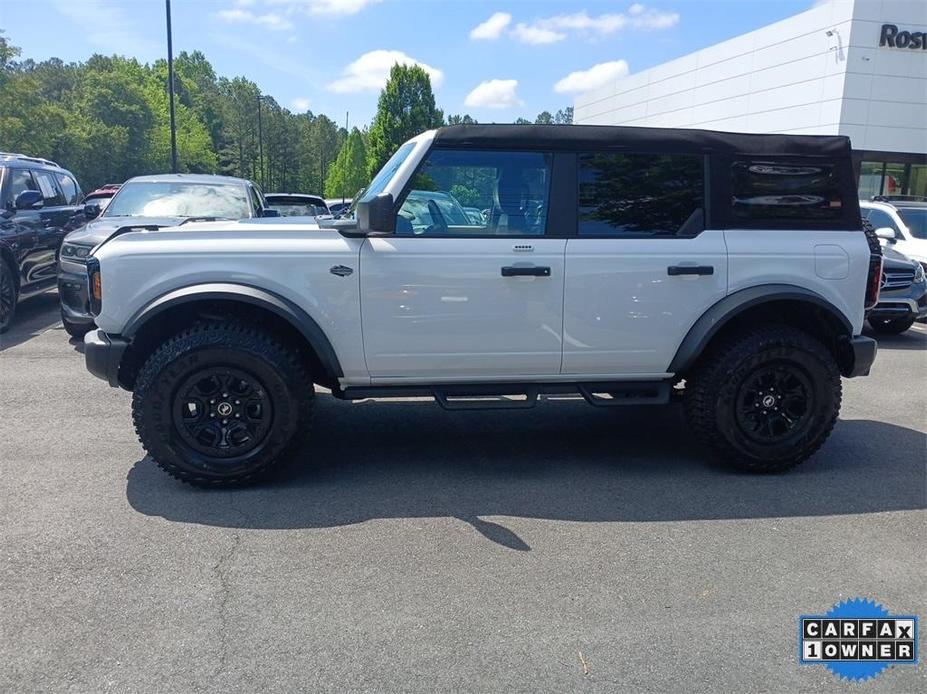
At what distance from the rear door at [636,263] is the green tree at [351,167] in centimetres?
5371

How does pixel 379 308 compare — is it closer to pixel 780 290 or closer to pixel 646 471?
pixel 646 471

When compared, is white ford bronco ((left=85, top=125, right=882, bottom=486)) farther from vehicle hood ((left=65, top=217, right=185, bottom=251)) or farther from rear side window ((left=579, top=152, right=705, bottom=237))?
vehicle hood ((left=65, top=217, right=185, bottom=251))

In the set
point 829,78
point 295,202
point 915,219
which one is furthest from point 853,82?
point 295,202

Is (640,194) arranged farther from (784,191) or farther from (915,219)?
(915,219)

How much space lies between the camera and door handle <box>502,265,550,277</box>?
4.10 meters

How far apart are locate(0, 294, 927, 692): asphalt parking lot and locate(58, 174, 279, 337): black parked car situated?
7.94ft

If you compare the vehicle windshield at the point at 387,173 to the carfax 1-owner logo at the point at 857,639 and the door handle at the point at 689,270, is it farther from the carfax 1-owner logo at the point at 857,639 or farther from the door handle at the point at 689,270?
the carfax 1-owner logo at the point at 857,639

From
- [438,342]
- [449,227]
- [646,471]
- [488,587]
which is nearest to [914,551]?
[646,471]

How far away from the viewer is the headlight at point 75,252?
284 inches

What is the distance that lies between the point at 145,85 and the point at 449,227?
67798 millimetres

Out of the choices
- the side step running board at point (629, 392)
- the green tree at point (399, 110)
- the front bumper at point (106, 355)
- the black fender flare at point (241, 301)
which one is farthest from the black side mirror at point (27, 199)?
the green tree at point (399, 110)

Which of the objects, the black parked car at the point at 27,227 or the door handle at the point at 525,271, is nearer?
the door handle at the point at 525,271

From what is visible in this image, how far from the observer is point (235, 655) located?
8.72 ft

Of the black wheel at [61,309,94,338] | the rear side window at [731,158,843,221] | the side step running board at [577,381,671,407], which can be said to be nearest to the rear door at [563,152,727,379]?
the side step running board at [577,381,671,407]
